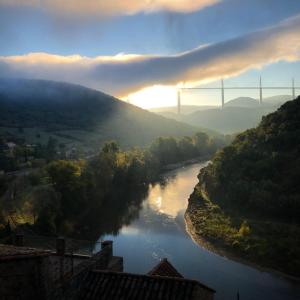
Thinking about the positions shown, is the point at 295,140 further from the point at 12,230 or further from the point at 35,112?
the point at 35,112

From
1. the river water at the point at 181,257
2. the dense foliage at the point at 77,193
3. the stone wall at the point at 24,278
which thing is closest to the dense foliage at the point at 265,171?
the river water at the point at 181,257

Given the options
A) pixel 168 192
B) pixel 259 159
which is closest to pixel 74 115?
pixel 168 192

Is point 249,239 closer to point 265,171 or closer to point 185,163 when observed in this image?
point 265,171

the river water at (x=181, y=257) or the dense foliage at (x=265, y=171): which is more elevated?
the dense foliage at (x=265, y=171)

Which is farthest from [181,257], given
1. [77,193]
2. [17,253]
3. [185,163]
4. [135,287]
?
[185,163]

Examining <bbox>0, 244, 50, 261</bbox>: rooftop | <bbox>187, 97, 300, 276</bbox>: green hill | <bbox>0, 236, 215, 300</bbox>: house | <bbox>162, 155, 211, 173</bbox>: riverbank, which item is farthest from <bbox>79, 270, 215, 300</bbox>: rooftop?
<bbox>162, 155, 211, 173</bbox>: riverbank

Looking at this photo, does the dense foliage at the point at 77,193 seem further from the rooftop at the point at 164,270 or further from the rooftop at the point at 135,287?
the rooftop at the point at 135,287

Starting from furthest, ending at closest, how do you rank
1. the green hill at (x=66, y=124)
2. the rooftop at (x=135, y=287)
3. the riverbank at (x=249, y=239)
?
the green hill at (x=66, y=124) → the riverbank at (x=249, y=239) → the rooftop at (x=135, y=287)

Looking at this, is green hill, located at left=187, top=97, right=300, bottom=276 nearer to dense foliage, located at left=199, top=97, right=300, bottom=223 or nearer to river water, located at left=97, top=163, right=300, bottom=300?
dense foliage, located at left=199, top=97, right=300, bottom=223
